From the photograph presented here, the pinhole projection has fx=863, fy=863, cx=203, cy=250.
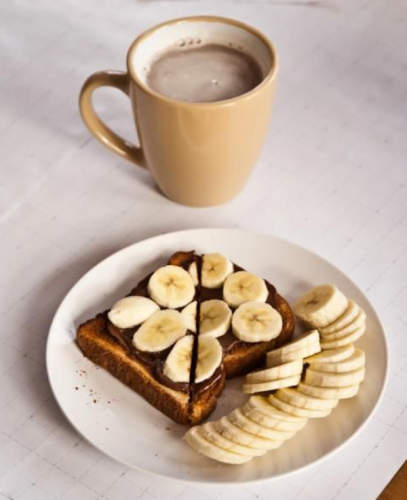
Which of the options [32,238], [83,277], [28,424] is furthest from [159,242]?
[28,424]

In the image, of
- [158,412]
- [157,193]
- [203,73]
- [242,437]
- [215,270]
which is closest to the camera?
[242,437]

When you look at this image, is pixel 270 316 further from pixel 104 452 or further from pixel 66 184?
pixel 66 184

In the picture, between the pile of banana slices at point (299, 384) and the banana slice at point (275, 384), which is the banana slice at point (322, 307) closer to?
the pile of banana slices at point (299, 384)

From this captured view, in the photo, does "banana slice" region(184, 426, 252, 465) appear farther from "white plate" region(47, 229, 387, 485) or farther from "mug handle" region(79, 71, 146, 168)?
"mug handle" region(79, 71, 146, 168)

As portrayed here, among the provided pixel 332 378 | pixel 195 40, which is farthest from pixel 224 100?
pixel 332 378

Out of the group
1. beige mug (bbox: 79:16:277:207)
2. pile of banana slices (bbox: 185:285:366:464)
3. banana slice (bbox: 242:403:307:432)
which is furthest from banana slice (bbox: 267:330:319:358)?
beige mug (bbox: 79:16:277:207)

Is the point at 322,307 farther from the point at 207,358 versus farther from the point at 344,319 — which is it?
the point at 207,358
